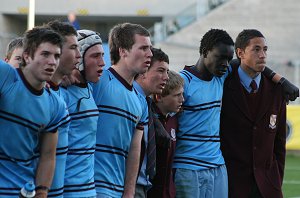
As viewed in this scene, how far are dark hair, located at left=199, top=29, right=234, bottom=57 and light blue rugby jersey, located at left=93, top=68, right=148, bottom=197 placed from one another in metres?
1.38

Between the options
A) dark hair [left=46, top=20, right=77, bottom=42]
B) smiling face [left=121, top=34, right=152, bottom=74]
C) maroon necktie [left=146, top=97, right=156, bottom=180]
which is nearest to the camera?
dark hair [left=46, top=20, right=77, bottom=42]

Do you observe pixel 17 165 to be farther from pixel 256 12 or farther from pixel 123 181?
pixel 256 12

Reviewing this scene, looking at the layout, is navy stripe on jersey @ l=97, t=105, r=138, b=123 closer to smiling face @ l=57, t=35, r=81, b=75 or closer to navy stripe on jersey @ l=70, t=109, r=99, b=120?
navy stripe on jersey @ l=70, t=109, r=99, b=120

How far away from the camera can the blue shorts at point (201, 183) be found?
Answer: 6.70 metres

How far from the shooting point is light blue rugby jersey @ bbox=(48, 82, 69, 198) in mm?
5027

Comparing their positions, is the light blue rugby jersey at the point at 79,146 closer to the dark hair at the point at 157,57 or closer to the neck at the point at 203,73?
the dark hair at the point at 157,57

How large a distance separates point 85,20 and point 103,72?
3237 cm

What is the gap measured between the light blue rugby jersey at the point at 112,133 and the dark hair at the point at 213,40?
1.38m

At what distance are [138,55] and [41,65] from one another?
3.64ft

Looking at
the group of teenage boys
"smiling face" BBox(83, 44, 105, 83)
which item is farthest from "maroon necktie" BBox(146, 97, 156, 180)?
"smiling face" BBox(83, 44, 105, 83)

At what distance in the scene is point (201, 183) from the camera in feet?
22.2

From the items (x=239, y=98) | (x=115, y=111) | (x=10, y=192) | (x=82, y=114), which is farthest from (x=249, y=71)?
(x=10, y=192)

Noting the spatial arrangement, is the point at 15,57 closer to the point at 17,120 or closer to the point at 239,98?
the point at 17,120

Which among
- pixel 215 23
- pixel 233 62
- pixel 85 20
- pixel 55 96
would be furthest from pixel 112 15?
pixel 55 96
